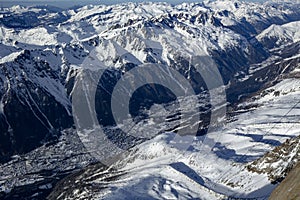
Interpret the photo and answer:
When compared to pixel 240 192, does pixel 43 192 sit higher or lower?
lower

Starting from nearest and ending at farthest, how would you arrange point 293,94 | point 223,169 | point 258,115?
point 223,169
point 258,115
point 293,94

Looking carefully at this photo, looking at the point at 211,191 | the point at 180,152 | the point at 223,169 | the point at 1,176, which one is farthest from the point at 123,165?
the point at 1,176

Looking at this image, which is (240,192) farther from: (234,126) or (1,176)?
(1,176)

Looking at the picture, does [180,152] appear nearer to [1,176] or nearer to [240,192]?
[240,192]

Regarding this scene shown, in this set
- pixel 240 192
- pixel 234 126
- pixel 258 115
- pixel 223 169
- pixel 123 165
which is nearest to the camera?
pixel 240 192

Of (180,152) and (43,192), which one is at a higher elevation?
(180,152)

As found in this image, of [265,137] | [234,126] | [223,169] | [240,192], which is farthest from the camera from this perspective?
[234,126]

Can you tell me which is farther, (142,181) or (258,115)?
(258,115)

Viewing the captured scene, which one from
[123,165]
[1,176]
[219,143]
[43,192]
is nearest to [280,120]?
[219,143]

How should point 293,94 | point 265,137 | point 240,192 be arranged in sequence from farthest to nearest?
point 293,94
point 265,137
point 240,192
